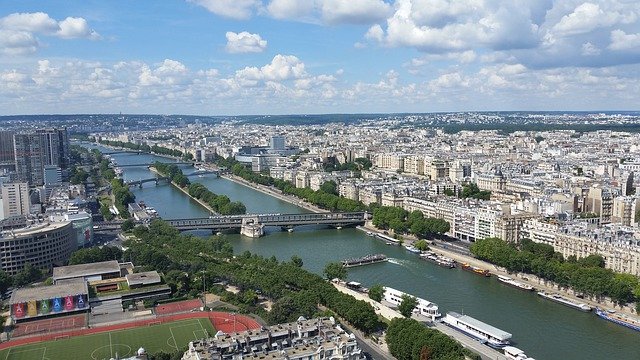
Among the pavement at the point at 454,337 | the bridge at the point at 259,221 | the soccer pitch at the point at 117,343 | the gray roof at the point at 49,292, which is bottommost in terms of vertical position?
the pavement at the point at 454,337

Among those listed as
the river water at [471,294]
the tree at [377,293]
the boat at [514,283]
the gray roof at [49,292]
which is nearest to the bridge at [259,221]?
the river water at [471,294]

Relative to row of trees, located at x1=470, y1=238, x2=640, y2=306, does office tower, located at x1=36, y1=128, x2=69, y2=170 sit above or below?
above

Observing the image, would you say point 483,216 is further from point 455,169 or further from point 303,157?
point 303,157

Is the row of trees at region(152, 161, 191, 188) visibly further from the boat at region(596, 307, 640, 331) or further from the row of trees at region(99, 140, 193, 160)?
the boat at region(596, 307, 640, 331)

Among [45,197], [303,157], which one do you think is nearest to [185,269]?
[45,197]

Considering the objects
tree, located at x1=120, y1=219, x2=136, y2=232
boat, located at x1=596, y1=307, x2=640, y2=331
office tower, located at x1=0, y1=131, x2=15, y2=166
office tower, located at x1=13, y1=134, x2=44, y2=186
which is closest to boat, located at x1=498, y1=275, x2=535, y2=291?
boat, located at x1=596, y1=307, x2=640, y2=331

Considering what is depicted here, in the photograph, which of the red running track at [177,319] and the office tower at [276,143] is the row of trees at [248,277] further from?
the office tower at [276,143]
